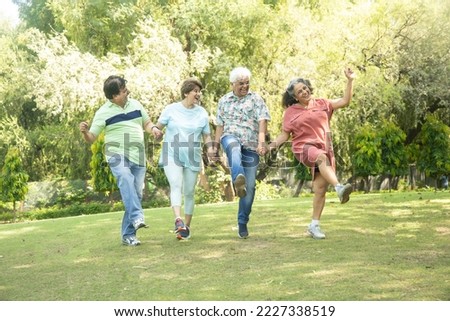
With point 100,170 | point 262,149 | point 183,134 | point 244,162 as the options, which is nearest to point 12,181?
point 100,170

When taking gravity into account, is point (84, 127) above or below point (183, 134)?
above

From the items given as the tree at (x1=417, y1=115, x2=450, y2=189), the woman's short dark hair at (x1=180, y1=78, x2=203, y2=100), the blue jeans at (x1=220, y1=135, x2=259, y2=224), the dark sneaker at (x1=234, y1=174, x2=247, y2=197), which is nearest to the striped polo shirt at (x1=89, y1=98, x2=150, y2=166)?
the woman's short dark hair at (x1=180, y1=78, x2=203, y2=100)

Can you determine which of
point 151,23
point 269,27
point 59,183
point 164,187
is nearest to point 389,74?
point 269,27

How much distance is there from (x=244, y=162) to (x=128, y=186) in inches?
51.6

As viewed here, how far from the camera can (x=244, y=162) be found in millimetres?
7648

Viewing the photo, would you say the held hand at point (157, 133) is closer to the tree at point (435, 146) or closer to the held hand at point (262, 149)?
the held hand at point (262, 149)

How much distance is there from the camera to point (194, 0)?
2295cm

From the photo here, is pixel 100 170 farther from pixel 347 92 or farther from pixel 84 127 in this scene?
pixel 347 92

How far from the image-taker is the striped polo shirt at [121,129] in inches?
301

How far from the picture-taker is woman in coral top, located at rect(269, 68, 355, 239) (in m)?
7.37

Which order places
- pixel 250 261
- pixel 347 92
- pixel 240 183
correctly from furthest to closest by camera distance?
pixel 347 92, pixel 240 183, pixel 250 261

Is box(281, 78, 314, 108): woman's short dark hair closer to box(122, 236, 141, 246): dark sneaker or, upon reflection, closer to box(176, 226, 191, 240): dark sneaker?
box(176, 226, 191, 240): dark sneaker

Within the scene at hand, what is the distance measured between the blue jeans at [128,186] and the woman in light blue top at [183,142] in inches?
13.7

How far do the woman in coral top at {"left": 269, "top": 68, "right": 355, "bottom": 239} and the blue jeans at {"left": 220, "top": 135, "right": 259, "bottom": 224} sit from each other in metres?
0.35
